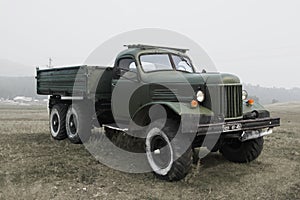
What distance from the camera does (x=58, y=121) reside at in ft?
30.2

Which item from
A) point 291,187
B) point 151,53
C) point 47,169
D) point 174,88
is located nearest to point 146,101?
point 174,88

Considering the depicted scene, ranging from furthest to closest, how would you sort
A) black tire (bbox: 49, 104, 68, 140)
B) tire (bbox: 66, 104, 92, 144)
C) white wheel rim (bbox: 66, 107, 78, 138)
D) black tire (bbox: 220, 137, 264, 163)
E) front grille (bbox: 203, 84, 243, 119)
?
black tire (bbox: 49, 104, 68, 140) → white wheel rim (bbox: 66, 107, 78, 138) → tire (bbox: 66, 104, 92, 144) → black tire (bbox: 220, 137, 264, 163) → front grille (bbox: 203, 84, 243, 119)

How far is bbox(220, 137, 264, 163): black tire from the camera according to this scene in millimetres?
6391

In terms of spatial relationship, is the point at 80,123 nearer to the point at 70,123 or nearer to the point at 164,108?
the point at 70,123

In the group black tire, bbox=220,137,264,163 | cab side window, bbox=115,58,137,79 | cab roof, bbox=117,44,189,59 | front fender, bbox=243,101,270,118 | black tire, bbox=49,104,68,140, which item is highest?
cab roof, bbox=117,44,189,59

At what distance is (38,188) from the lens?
189 inches

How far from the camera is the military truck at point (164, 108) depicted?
514 cm

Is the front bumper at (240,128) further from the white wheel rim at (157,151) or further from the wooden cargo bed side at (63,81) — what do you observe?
the wooden cargo bed side at (63,81)

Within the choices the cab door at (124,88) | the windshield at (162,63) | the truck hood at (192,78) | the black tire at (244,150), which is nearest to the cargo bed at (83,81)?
the cab door at (124,88)

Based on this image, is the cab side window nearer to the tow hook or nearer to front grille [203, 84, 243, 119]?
front grille [203, 84, 243, 119]

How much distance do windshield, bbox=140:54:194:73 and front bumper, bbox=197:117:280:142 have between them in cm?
209

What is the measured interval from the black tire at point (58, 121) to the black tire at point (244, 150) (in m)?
4.75

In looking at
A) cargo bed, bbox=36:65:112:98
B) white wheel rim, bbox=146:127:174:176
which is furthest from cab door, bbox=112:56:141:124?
white wheel rim, bbox=146:127:174:176

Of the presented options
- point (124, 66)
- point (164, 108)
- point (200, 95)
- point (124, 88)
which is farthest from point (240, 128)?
point (124, 66)
